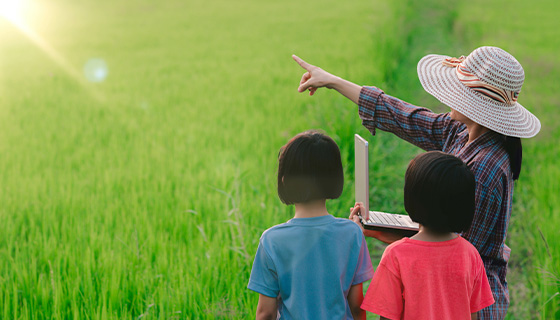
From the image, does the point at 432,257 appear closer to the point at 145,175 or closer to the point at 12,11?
the point at 145,175

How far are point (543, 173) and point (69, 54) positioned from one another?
803cm

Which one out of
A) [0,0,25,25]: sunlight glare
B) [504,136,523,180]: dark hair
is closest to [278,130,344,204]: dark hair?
[504,136,523,180]: dark hair

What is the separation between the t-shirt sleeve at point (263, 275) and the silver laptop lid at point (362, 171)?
0.31 meters

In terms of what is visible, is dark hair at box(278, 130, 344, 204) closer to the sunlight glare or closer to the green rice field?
the green rice field

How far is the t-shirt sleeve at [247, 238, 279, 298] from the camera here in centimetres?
122

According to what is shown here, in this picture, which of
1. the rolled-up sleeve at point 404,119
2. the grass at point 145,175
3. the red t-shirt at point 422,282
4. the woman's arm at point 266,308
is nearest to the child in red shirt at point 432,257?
the red t-shirt at point 422,282

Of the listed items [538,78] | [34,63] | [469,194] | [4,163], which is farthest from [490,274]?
[34,63]

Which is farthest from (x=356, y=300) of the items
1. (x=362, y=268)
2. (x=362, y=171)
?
(x=362, y=171)

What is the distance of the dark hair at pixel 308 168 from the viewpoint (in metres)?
1.21

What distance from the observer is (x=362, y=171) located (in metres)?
1.32

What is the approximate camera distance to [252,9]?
55.3 feet

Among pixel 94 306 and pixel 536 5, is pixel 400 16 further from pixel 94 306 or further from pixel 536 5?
pixel 94 306

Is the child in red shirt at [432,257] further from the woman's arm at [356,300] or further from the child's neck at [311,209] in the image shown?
the child's neck at [311,209]

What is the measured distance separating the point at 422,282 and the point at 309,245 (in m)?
0.27
